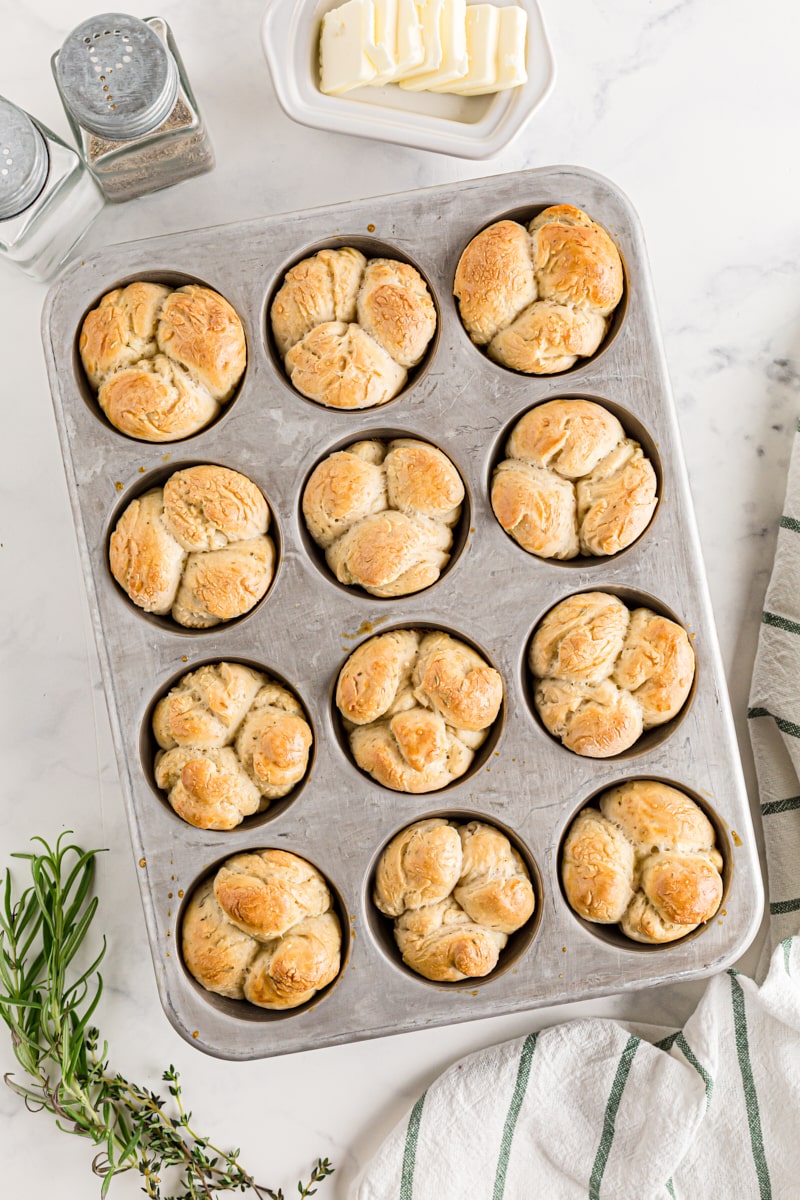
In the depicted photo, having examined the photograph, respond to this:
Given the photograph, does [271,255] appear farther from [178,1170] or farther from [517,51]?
[178,1170]

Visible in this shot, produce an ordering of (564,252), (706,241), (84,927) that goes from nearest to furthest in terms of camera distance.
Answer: (564,252) → (84,927) → (706,241)

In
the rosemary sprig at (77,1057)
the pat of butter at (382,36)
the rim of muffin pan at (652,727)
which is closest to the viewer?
the rim of muffin pan at (652,727)

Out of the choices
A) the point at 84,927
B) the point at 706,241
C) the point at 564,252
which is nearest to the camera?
the point at 564,252

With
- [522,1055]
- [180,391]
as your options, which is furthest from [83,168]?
[522,1055]

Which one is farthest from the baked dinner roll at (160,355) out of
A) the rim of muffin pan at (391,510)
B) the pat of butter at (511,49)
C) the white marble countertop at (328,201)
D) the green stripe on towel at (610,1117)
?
the green stripe on towel at (610,1117)

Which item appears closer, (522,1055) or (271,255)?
(271,255)

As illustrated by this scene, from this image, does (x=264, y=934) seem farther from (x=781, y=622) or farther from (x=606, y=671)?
(x=781, y=622)

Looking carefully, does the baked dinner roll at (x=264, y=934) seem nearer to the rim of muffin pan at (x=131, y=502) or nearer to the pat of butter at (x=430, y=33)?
the rim of muffin pan at (x=131, y=502)
